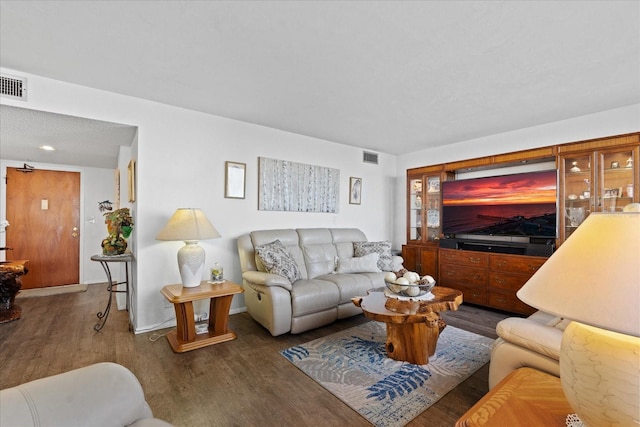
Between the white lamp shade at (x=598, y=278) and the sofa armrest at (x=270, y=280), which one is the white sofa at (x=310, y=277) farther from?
the white lamp shade at (x=598, y=278)

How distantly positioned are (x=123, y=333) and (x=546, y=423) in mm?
3479

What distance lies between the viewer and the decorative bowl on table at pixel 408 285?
2.53 meters

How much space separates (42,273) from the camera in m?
4.93

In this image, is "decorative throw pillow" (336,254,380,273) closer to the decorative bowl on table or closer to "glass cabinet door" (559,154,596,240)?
the decorative bowl on table

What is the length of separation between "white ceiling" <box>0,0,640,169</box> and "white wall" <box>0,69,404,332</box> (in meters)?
0.20

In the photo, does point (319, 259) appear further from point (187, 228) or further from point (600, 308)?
point (600, 308)

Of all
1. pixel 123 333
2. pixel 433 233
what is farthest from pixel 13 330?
pixel 433 233

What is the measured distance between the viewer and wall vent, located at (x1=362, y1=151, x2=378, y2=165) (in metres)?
5.17

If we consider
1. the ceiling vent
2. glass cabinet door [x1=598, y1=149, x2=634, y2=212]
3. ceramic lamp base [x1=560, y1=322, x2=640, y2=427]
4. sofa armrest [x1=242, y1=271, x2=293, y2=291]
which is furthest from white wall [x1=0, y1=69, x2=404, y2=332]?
glass cabinet door [x1=598, y1=149, x2=634, y2=212]

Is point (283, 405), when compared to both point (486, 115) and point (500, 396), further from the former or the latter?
point (486, 115)

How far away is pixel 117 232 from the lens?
10.7 feet

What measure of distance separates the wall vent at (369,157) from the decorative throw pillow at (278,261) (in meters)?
2.56

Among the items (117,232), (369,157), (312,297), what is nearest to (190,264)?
(117,232)

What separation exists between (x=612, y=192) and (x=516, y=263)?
4.10 ft
